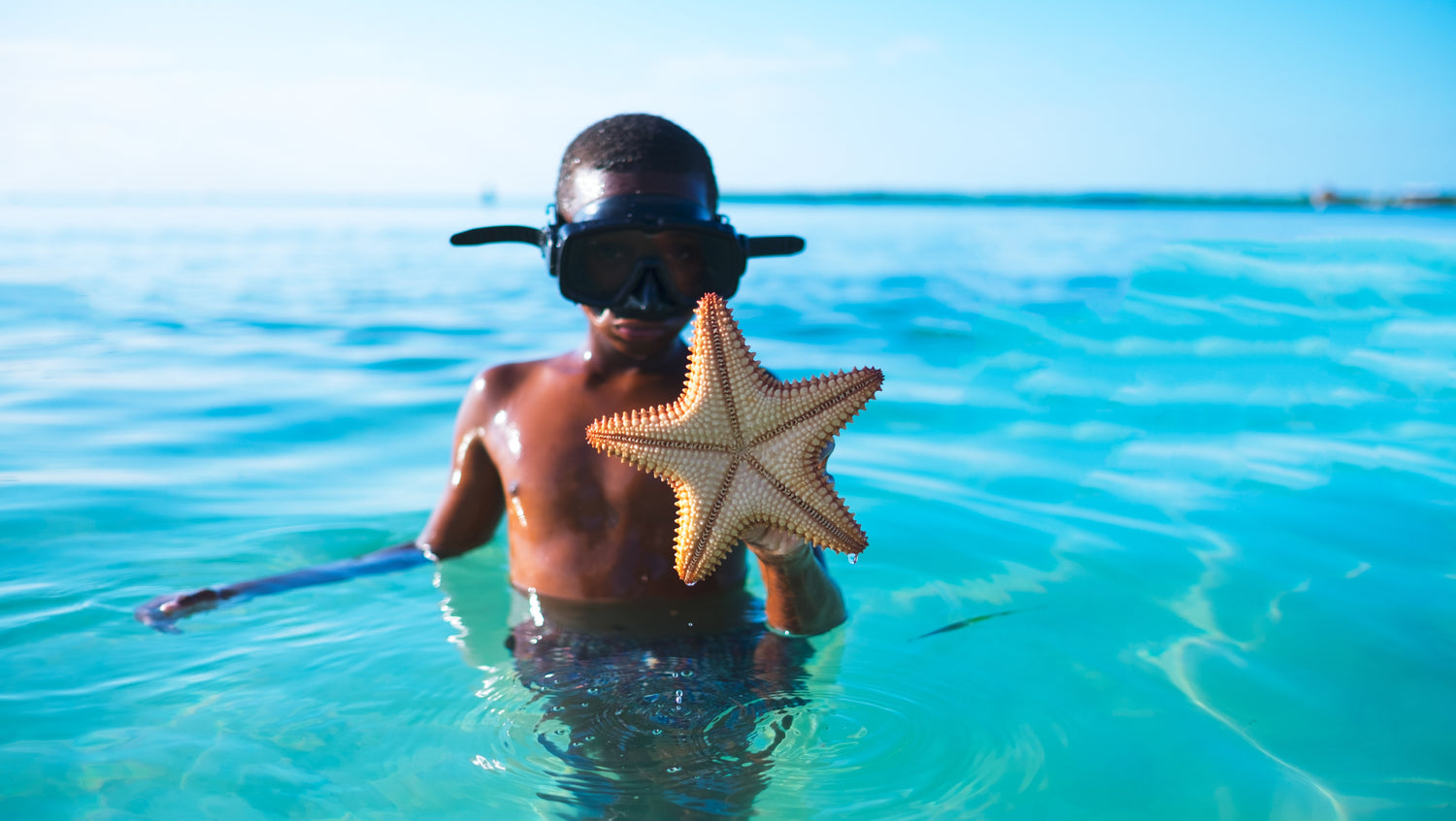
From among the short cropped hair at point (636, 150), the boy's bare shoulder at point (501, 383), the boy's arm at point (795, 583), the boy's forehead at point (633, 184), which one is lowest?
the boy's arm at point (795, 583)

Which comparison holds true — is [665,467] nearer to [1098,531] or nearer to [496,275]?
[1098,531]

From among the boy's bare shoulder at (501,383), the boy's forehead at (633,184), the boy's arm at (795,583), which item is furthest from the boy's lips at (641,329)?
the boy's arm at (795,583)

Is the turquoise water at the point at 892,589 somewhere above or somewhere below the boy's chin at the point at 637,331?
below

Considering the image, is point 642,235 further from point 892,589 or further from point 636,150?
point 892,589

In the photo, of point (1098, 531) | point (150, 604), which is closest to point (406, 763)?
point (150, 604)

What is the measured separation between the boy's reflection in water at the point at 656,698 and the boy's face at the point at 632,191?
825 mm

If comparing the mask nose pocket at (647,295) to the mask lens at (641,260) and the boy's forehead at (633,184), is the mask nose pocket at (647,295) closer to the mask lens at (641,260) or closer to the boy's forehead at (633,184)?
the mask lens at (641,260)

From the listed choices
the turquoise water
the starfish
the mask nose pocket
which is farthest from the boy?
the starfish

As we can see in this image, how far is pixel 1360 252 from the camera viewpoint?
52.2 feet

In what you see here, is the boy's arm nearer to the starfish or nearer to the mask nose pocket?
the starfish

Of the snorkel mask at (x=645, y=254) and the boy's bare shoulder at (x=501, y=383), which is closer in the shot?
the snorkel mask at (x=645, y=254)

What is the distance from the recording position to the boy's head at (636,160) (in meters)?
3.21

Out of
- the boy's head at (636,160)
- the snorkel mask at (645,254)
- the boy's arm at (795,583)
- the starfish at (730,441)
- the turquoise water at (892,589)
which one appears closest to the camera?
the starfish at (730,441)

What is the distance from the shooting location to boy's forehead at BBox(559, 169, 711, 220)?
3189mm
